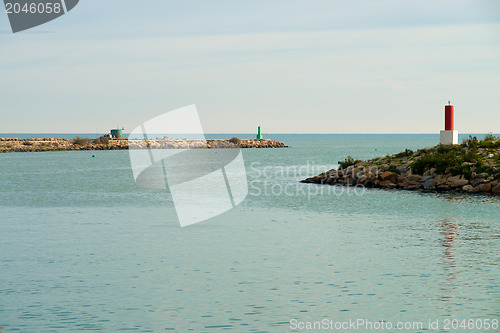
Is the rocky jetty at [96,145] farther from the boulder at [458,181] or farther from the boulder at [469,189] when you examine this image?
the boulder at [469,189]

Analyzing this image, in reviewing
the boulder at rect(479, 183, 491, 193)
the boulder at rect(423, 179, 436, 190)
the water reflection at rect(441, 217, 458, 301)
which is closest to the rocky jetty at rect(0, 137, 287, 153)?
the boulder at rect(423, 179, 436, 190)

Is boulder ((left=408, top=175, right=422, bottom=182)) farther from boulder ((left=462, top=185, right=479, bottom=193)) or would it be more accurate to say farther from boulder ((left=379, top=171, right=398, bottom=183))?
boulder ((left=462, top=185, right=479, bottom=193))

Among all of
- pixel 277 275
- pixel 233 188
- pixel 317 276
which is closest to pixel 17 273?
pixel 277 275

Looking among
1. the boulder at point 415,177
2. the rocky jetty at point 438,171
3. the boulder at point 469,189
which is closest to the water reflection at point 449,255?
the boulder at point 469,189

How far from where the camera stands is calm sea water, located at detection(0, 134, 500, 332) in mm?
12070

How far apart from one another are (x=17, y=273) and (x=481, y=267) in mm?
12170

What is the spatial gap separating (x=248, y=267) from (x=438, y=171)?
83.2 ft

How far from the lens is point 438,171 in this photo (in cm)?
3875

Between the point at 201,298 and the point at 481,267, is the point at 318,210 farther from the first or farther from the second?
the point at 201,298

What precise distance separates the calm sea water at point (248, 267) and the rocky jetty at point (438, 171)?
18.4ft

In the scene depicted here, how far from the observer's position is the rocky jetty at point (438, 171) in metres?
36.6

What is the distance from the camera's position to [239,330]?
11.1 metres

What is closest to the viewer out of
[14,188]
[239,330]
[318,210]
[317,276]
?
[239,330]

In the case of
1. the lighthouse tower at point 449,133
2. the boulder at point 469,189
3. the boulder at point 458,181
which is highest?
the lighthouse tower at point 449,133
